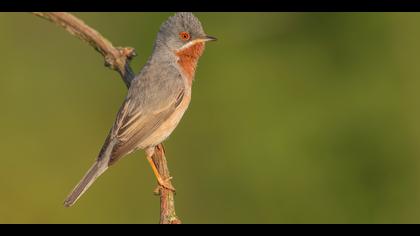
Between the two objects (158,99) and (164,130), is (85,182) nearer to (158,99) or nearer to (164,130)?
(164,130)

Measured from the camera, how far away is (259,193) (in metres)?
8.52

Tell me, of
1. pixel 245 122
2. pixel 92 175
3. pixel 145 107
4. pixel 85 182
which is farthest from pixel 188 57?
pixel 245 122

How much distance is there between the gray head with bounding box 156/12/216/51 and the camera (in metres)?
7.10

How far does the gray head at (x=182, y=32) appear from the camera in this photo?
710 cm

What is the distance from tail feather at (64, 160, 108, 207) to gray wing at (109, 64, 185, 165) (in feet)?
0.59

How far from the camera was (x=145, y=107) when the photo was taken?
6.81 meters

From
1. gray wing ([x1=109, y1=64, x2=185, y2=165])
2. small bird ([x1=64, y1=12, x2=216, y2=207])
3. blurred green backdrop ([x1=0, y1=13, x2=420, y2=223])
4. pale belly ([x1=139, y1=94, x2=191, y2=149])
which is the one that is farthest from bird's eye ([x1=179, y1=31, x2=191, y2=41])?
blurred green backdrop ([x1=0, y1=13, x2=420, y2=223])

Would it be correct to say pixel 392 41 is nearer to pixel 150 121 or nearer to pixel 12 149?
pixel 150 121

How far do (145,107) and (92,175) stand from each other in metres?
0.81

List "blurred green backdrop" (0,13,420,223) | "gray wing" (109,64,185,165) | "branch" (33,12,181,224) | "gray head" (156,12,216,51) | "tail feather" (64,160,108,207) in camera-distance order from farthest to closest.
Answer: "blurred green backdrop" (0,13,420,223), "gray head" (156,12,216,51), "gray wing" (109,64,185,165), "branch" (33,12,181,224), "tail feather" (64,160,108,207)

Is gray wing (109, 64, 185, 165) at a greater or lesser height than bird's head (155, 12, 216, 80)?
lesser

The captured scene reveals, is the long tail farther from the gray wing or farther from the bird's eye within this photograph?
the bird's eye

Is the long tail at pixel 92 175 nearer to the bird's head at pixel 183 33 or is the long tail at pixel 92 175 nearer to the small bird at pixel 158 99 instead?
the small bird at pixel 158 99

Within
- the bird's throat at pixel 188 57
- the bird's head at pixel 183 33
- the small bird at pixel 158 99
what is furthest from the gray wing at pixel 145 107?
the bird's head at pixel 183 33
